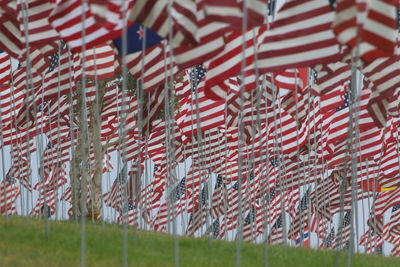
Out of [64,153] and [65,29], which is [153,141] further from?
[65,29]

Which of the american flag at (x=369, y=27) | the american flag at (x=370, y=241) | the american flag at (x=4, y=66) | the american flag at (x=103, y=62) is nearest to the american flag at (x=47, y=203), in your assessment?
the american flag at (x=4, y=66)

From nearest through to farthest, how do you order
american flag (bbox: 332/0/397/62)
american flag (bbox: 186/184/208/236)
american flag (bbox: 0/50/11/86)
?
american flag (bbox: 332/0/397/62)
american flag (bbox: 186/184/208/236)
american flag (bbox: 0/50/11/86)

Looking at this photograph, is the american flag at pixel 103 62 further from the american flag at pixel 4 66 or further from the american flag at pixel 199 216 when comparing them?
the american flag at pixel 199 216

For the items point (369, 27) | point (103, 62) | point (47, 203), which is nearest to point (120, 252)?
point (369, 27)

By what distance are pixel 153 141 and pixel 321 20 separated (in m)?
22.7

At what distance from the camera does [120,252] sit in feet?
41.3

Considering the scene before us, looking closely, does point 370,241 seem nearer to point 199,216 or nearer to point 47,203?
point 199,216

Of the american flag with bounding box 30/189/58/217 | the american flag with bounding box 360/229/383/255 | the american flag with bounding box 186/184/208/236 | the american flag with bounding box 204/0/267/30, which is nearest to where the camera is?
the american flag with bounding box 204/0/267/30

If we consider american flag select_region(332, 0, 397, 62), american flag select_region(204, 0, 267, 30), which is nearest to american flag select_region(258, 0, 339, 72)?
american flag select_region(204, 0, 267, 30)

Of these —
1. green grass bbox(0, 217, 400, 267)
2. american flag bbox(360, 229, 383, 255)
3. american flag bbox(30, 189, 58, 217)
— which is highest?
american flag bbox(30, 189, 58, 217)

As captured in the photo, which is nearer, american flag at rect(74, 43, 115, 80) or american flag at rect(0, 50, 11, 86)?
american flag at rect(74, 43, 115, 80)

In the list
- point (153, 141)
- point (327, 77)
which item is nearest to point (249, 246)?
point (327, 77)

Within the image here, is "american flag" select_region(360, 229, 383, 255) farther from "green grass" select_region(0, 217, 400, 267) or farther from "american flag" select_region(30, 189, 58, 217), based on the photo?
"green grass" select_region(0, 217, 400, 267)

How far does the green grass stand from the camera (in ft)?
38.3
